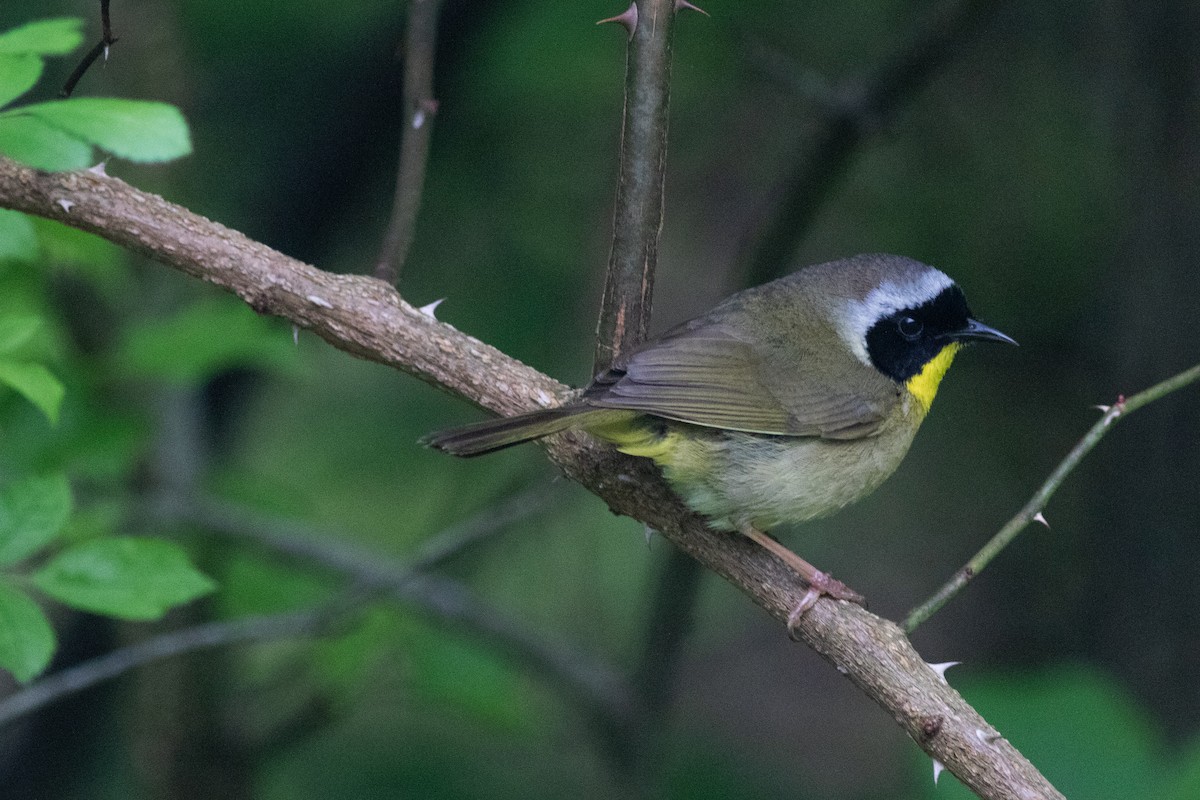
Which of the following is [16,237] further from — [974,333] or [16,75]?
[974,333]

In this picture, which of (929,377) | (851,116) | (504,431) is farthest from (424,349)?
(851,116)

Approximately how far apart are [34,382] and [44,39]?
2.23 feet

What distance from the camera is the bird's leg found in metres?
2.95

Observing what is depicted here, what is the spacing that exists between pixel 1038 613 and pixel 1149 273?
1.98m

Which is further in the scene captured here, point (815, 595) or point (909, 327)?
point (909, 327)

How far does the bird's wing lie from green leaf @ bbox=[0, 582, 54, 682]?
4.54 feet

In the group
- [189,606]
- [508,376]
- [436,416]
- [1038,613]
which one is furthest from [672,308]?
[508,376]

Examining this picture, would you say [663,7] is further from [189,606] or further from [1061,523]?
[1061,523]

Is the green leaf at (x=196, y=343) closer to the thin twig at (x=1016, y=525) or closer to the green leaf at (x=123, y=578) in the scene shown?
the green leaf at (x=123, y=578)

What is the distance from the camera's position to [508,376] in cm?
305

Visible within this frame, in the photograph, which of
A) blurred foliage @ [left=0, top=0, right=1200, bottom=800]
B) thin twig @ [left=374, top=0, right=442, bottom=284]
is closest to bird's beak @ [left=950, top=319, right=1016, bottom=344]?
blurred foliage @ [left=0, top=0, right=1200, bottom=800]

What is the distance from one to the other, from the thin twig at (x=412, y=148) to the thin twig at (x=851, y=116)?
5.60 feet

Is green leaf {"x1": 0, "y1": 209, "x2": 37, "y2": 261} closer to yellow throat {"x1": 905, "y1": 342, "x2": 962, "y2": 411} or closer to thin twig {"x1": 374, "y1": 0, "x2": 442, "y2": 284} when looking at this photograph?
thin twig {"x1": 374, "y1": 0, "x2": 442, "y2": 284}

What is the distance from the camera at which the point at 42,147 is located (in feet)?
7.40
